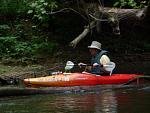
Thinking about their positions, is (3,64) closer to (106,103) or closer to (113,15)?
(113,15)

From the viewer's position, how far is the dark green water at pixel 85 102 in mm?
10078

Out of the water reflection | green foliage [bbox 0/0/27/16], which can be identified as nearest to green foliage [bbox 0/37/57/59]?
green foliage [bbox 0/0/27/16]

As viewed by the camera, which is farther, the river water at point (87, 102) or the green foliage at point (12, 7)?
the green foliage at point (12, 7)

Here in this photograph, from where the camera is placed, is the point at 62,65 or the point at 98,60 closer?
the point at 98,60

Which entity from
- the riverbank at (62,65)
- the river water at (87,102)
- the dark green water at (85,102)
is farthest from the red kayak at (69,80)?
the riverbank at (62,65)

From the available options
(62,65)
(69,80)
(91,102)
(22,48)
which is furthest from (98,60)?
(22,48)

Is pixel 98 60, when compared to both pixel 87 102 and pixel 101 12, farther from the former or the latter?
pixel 101 12

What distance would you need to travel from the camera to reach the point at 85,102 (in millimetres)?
11352

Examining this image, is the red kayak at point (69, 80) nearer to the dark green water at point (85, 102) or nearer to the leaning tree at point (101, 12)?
the dark green water at point (85, 102)

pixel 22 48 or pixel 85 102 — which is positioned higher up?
pixel 22 48

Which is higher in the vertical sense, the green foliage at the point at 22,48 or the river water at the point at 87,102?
the green foliage at the point at 22,48

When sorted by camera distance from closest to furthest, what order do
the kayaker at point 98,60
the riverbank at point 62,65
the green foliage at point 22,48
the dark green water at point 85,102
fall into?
the dark green water at point 85,102, the kayaker at point 98,60, the riverbank at point 62,65, the green foliage at point 22,48

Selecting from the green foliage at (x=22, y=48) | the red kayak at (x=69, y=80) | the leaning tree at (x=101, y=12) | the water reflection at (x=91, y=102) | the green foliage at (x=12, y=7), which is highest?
the green foliage at (x=12, y=7)

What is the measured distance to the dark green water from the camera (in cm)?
1008
